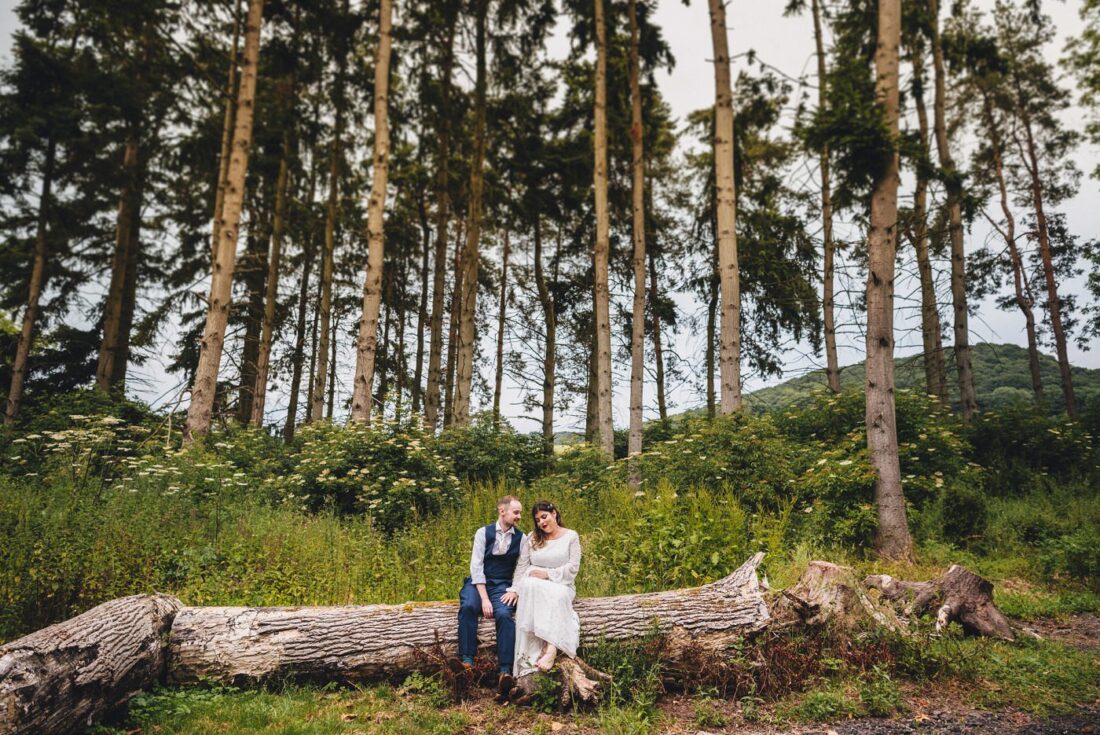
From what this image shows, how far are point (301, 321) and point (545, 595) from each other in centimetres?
2022

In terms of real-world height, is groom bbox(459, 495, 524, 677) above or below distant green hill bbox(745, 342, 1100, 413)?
below

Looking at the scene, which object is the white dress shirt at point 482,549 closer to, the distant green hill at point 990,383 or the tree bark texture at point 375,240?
the tree bark texture at point 375,240

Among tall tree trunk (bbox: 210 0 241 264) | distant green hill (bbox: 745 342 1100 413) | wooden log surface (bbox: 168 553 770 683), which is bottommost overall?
wooden log surface (bbox: 168 553 770 683)

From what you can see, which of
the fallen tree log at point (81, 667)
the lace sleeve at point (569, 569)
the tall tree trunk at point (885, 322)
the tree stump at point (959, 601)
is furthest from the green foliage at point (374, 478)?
the tall tree trunk at point (885, 322)

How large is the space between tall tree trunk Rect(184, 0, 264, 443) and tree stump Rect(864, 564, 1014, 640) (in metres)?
11.9

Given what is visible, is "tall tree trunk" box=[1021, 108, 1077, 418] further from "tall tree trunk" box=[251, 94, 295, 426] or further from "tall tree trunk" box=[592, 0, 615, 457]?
"tall tree trunk" box=[251, 94, 295, 426]

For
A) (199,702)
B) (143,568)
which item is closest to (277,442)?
(143,568)

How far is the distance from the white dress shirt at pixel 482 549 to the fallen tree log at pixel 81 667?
2538 mm

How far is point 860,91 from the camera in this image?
787cm

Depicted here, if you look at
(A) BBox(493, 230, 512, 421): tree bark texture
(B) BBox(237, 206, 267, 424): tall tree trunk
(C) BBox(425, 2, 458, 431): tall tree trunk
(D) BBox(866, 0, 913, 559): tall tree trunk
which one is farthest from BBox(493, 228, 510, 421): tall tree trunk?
(D) BBox(866, 0, 913, 559): tall tree trunk

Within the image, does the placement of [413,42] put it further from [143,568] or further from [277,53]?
[143,568]

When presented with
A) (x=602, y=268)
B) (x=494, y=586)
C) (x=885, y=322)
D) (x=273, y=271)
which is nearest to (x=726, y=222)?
(x=602, y=268)

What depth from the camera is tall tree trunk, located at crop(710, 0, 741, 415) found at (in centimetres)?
1039

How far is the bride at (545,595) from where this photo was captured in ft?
14.9
